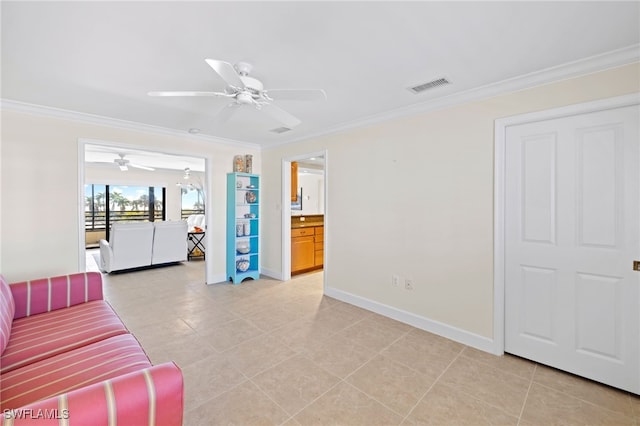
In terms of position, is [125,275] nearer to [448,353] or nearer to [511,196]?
[448,353]

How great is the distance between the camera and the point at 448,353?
252 centimetres

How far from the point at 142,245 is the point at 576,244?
6285mm

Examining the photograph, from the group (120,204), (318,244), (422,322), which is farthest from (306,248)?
(120,204)

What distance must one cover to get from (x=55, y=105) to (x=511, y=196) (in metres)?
4.63

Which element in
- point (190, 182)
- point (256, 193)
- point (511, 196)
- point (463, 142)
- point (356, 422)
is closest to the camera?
point (356, 422)

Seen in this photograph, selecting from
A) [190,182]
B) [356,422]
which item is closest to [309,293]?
[356,422]

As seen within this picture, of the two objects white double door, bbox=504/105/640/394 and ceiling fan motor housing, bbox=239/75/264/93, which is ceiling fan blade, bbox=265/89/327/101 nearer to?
ceiling fan motor housing, bbox=239/75/264/93

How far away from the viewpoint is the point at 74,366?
59.9 inches

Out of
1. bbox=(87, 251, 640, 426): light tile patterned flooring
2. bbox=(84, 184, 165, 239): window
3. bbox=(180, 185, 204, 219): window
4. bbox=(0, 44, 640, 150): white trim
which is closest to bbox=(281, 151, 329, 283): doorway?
bbox=(0, 44, 640, 150): white trim

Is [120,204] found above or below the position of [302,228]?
above

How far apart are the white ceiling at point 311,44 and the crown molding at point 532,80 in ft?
0.03

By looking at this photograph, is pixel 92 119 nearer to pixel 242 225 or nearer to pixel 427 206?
pixel 242 225

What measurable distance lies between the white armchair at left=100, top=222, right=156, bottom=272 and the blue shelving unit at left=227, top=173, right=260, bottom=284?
6.29ft

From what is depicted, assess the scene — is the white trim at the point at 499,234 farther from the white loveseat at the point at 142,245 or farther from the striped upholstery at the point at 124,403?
the white loveseat at the point at 142,245
